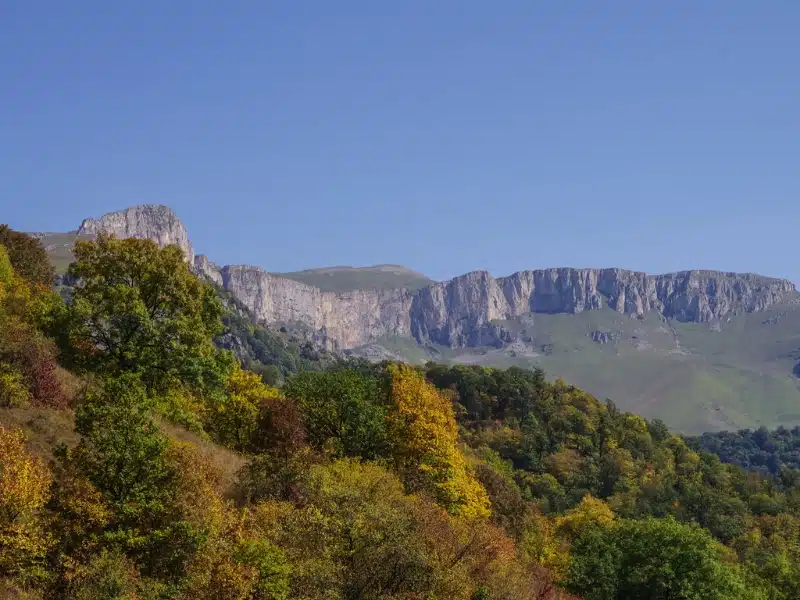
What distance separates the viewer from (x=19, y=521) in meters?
24.9

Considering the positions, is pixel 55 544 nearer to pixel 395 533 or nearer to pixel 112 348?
pixel 395 533

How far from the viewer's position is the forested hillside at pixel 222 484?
2655 centimetres

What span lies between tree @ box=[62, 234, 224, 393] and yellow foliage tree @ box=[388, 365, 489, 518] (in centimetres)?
1487

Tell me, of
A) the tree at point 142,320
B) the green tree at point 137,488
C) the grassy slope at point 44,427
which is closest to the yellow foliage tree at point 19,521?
the green tree at point 137,488

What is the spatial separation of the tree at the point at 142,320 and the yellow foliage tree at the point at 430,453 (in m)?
14.9

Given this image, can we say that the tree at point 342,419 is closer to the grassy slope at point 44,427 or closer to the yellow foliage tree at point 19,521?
the grassy slope at point 44,427

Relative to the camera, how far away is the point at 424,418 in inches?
2148

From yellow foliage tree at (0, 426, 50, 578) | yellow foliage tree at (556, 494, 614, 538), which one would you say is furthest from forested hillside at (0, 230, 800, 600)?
yellow foliage tree at (556, 494, 614, 538)

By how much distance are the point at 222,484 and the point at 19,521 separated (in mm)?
12657

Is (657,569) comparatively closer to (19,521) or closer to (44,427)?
(44,427)

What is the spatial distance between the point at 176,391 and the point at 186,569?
2131cm

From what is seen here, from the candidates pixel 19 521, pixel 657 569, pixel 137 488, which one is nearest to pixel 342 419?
pixel 657 569

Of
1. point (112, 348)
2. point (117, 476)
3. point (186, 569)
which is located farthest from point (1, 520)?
point (112, 348)

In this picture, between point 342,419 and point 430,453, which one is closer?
point 342,419
